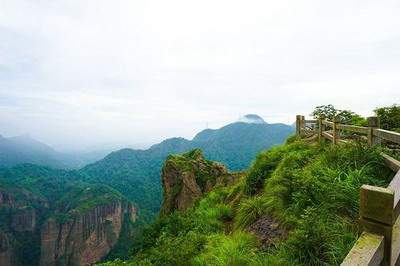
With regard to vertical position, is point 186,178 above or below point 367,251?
below

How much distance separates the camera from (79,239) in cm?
10969

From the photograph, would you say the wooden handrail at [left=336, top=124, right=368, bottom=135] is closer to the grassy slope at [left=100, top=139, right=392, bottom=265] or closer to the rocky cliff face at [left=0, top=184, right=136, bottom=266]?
the grassy slope at [left=100, top=139, right=392, bottom=265]

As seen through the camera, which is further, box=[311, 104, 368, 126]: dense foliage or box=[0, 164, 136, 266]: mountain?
box=[0, 164, 136, 266]: mountain

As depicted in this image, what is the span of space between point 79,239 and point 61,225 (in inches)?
364

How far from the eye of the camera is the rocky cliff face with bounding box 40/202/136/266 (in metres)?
106

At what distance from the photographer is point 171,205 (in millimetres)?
32906

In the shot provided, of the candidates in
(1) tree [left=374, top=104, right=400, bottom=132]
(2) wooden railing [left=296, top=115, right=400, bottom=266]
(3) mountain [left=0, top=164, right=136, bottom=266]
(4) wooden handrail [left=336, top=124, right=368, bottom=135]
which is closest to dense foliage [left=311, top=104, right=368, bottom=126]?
(1) tree [left=374, top=104, right=400, bottom=132]

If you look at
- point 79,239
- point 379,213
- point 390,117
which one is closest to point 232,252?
point 379,213

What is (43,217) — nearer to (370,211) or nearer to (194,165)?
(194,165)

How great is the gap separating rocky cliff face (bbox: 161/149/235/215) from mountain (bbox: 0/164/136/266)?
83.7m

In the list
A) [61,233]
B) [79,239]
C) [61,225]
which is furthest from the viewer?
[61,225]

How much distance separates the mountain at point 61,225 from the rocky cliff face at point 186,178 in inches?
3297

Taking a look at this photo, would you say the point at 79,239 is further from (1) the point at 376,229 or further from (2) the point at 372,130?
(1) the point at 376,229

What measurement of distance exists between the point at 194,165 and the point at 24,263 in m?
105
